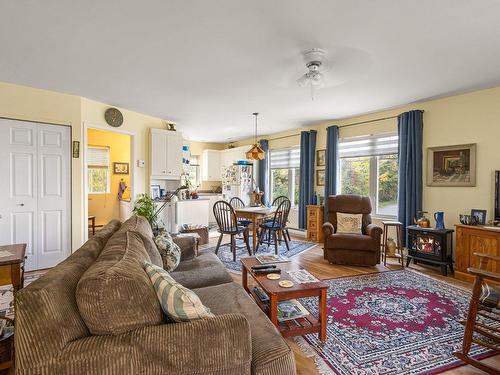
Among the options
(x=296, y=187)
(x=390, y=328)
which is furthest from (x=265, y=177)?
(x=390, y=328)

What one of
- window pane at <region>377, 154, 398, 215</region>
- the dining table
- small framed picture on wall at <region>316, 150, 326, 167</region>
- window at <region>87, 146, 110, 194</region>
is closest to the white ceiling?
window pane at <region>377, 154, 398, 215</region>

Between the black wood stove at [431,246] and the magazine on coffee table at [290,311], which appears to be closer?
the magazine on coffee table at [290,311]

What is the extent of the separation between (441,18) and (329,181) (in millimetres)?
3756

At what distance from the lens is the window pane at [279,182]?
23.5 ft

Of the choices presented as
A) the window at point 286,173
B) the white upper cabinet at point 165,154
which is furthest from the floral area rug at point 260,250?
the white upper cabinet at point 165,154

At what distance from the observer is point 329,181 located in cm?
567

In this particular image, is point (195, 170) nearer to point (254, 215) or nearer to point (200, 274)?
point (254, 215)

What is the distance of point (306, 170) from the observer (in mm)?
6230

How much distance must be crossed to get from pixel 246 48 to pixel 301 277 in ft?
7.06

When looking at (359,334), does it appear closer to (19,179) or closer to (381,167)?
(381,167)

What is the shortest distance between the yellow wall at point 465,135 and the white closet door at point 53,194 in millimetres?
5341

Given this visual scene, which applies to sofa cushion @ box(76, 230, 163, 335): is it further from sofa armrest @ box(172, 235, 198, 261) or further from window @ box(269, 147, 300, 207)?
window @ box(269, 147, 300, 207)

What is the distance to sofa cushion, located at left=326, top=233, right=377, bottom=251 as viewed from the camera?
3996mm

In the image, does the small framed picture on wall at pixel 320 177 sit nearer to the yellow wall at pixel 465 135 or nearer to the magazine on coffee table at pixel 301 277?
the yellow wall at pixel 465 135
